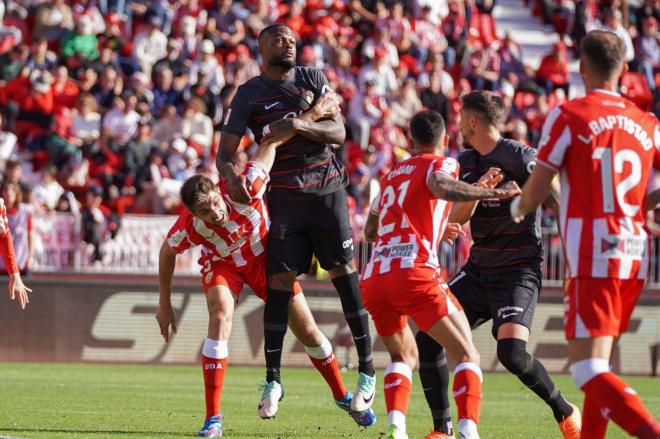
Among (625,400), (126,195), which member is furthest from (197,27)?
(625,400)

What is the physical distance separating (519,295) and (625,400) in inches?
98.6

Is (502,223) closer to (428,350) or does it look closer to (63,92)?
(428,350)

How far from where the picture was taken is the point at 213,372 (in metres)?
9.05

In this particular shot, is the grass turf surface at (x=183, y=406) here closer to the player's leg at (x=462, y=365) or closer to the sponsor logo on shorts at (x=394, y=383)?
the sponsor logo on shorts at (x=394, y=383)

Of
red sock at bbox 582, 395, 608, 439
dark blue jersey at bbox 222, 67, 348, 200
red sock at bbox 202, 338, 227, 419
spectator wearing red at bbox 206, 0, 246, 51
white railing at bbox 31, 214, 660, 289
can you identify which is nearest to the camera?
red sock at bbox 582, 395, 608, 439

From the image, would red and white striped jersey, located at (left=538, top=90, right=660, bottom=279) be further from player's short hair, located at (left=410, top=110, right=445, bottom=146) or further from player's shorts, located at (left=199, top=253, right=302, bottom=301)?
player's shorts, located at (left=199, top=253, right=302, bottom=301)

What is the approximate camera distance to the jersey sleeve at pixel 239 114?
9.27m

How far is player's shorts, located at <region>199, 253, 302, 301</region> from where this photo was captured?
945cm

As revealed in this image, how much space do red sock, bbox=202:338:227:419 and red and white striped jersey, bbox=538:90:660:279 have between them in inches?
131

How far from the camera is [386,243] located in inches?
306

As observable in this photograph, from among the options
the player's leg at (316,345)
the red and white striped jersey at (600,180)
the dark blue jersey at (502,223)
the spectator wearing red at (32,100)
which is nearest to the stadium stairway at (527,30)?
the spectator wearing red at (32,100)

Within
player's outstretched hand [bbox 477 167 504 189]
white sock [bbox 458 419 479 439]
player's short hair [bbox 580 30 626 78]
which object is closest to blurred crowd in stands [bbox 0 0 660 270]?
player's outstretched hand [bbox 477 167 504 189]

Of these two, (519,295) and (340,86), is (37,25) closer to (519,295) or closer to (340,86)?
(340,86)

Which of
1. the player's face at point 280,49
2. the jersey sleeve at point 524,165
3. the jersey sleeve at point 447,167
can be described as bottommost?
the jersey sleeve at point 524,165
